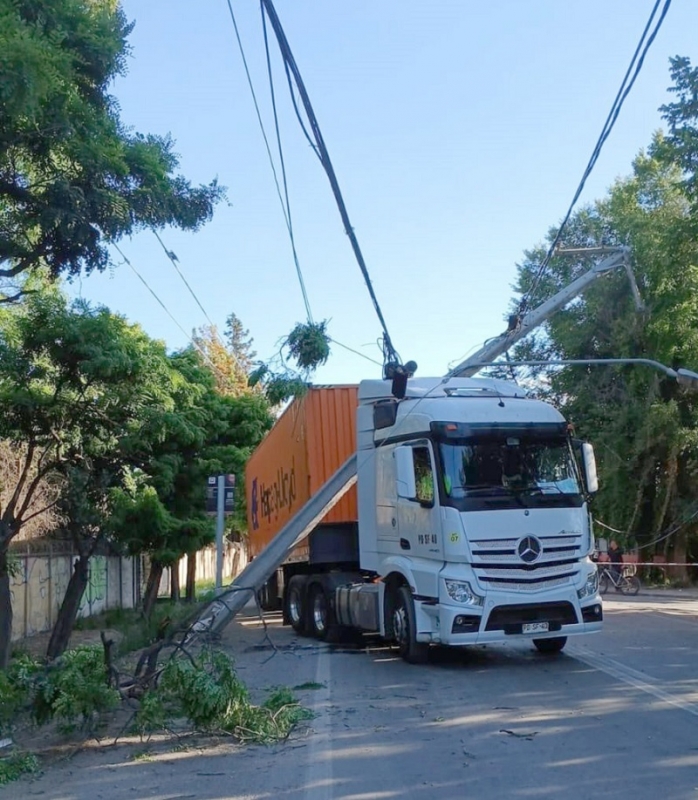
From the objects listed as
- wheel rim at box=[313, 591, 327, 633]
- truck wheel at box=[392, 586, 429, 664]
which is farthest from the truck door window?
wheel rim at box=[313, 591, 327, 633]

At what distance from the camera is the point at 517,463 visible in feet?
40.2

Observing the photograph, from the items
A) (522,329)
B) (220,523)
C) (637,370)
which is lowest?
(220,523)

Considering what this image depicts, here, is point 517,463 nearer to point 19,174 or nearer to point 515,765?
point 515,765

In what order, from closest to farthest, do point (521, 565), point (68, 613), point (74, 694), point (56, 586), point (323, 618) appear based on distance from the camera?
point (74, 694), point (521, 565), point (68, 613), point (323, 618), point (56, 586)

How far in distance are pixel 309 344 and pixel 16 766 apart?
636 cm

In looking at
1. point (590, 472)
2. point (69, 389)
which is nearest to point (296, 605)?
point (69, 389)

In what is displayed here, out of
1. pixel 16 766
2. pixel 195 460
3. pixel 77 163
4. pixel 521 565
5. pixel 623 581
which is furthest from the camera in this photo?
pixel 623 581

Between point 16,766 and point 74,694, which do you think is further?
point 74,694

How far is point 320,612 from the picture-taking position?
16.5 meters

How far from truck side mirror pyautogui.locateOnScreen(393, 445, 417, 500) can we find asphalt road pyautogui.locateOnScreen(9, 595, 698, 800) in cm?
221

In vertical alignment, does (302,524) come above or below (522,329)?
below

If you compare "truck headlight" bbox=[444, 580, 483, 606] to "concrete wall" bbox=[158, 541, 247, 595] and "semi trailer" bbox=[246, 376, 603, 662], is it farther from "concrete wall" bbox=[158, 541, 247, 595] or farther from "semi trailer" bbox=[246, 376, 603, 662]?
"concrete wall" bbox=[158, 541, 247, 595]

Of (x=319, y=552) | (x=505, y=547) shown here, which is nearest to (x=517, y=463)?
(x=505, y=547)

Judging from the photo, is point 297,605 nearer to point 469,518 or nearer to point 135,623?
point 135,623
